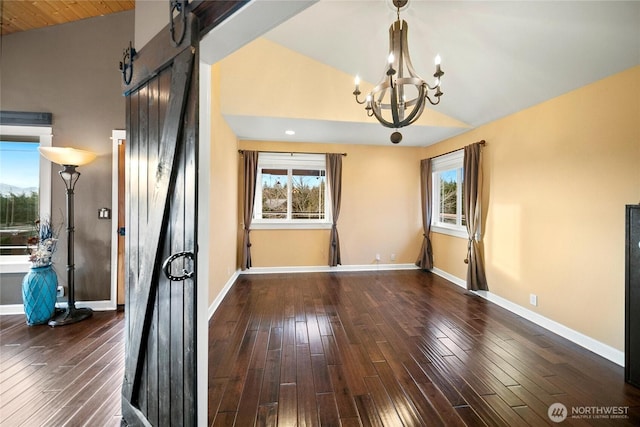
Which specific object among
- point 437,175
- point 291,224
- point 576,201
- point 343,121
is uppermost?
point 343,121

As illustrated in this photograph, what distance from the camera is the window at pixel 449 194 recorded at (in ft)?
13.6

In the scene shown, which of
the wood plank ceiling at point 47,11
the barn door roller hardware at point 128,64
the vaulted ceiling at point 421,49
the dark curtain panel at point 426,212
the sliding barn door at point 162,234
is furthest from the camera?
the dark curtain panel at point 426,212

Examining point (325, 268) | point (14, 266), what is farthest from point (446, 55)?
point (14, 266)

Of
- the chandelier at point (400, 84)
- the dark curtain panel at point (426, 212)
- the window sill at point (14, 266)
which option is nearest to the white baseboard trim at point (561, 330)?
the dark curtain panel at point (426, 212)

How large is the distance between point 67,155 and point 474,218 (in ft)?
16.6

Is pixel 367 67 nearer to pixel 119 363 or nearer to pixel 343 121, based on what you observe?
pixel 343 121

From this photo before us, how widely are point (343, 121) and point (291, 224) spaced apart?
84.1 inches

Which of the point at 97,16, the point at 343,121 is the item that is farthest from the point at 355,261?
the point at 97,16

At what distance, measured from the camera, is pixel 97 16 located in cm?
293

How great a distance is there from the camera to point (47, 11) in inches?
103

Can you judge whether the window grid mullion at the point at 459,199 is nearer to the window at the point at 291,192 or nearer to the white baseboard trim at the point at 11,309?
the window at the point at 291,192

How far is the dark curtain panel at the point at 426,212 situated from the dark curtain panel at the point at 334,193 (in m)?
1.65

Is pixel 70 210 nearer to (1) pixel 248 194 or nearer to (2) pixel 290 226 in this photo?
(1) pixel 248 194

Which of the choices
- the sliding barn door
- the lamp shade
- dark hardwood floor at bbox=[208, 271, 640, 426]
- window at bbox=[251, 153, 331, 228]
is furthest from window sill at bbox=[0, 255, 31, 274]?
window at bbox=[251, 153, 331, 228]
